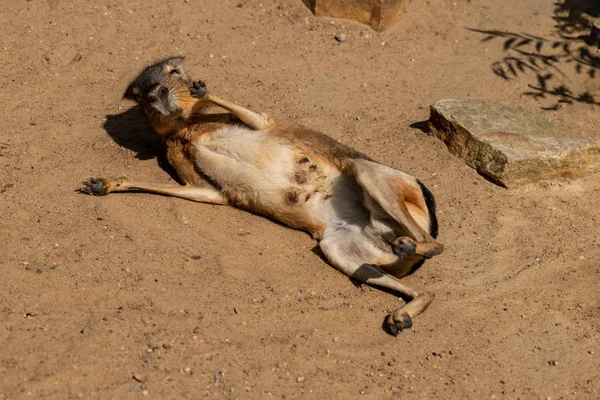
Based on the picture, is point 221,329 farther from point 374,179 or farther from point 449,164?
point 449,164

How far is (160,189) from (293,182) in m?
1.18

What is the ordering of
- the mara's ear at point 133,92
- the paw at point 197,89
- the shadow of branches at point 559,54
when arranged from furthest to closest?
the shadow of branches at point 559,54 < the mara's ear at point 133,92 < the paw at point 197,89

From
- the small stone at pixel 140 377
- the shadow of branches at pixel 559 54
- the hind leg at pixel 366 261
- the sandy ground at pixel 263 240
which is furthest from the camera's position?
the shadow of branches at pixel 559 54

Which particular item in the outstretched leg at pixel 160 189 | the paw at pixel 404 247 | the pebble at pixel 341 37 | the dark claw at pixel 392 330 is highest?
the pebble at pixel 341 37

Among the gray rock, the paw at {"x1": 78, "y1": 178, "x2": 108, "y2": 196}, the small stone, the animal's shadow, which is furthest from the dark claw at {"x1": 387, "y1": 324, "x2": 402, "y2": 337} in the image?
the paw at {"x1": 78, "y1": 178, "x2": 108, "y2": 196}

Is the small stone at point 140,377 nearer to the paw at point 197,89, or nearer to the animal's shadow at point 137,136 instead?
the animal's shadow at point 137,136

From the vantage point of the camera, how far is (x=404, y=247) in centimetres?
534

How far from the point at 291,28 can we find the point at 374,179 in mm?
3744

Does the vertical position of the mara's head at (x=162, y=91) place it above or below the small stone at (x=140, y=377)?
above

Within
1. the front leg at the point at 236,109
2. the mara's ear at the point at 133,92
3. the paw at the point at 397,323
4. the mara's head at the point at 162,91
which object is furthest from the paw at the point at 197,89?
the paw at the point at 397,323

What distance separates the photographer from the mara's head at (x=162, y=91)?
650 cm

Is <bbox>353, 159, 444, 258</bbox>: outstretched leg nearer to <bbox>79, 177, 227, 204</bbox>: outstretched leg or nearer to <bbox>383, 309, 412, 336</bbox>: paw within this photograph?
<bbox>383, 309, 412, 336</bbox>: paw

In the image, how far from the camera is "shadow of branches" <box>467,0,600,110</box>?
8547 millimetres

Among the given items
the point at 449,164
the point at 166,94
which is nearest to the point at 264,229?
the point at 166,94
